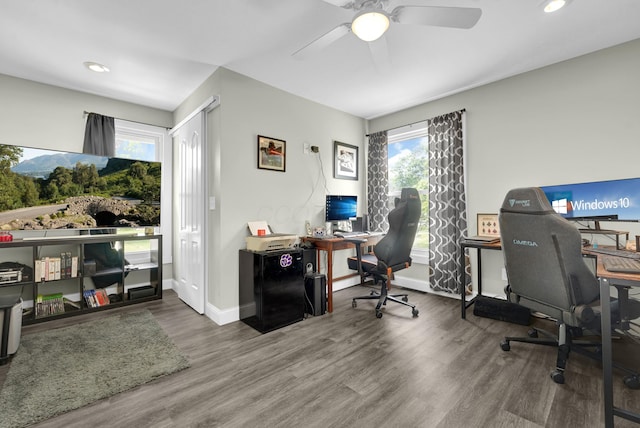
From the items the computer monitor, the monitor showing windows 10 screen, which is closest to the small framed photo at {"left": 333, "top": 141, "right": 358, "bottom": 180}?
the computer monitor

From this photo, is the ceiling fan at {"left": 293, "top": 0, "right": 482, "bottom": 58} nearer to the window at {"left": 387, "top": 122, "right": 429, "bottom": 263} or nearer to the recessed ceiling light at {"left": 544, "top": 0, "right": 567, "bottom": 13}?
the recessed ceiling light at {"left": 544, "top": 0, "right": 567, "bottom": 13}

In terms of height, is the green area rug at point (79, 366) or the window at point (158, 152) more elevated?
the window at point (158, 152)

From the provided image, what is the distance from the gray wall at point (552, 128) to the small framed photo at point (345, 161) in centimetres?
127

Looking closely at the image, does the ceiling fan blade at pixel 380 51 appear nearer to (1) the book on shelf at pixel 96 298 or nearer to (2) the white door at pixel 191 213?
(2) the white door at pixel 191 213

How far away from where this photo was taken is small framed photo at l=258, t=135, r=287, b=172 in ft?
9.97

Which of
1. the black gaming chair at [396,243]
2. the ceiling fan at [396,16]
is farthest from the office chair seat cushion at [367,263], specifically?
the ceiling fan at [396,16]

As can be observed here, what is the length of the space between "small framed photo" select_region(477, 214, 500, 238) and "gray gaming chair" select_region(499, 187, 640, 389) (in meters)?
1.17

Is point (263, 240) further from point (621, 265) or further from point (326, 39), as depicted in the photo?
point (621, 265)

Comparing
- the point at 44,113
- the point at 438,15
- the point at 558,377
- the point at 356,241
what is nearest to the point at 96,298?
the point at 44,113

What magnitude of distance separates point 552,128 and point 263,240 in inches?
122

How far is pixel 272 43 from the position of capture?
240cm

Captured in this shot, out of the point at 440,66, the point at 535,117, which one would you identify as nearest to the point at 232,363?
the point at 440,66

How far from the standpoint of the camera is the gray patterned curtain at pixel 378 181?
161 inches

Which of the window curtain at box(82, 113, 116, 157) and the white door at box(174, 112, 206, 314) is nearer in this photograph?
the white door at box(174, 112, 206, 314)
